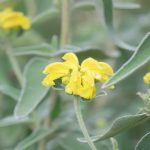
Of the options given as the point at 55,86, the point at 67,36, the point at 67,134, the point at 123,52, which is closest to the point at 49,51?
the point at 67,36

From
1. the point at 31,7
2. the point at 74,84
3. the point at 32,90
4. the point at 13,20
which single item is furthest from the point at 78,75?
the point at 31,7

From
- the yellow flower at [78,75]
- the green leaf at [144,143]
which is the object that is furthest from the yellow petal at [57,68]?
the green leaf at [144,143]

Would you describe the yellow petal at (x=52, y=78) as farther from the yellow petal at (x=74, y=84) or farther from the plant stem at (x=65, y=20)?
the plant stem at (x=65, y=20)

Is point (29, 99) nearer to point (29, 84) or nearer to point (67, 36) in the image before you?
point (29, 84)

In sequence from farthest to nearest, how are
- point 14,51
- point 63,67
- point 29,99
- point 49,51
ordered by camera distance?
point 14,51, point 49,51, point 29,99, point 63,67

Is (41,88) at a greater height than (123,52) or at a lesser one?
greater

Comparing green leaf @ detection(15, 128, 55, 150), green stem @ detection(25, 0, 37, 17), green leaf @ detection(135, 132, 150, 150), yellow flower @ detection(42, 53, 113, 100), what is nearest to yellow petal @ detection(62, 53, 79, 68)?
yellow flower @ detection(42, 53, 113, 100)

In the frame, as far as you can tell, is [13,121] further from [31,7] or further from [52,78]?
[31,7]
